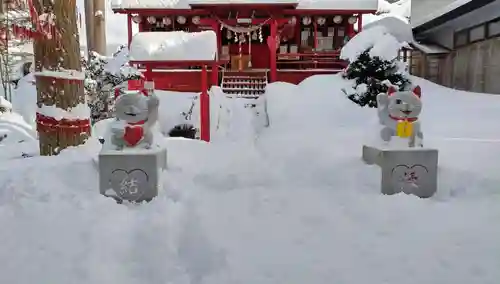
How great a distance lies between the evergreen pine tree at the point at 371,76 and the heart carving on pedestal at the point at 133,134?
782 cm

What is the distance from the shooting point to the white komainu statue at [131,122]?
4.24 metres

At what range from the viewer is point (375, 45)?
11.9m

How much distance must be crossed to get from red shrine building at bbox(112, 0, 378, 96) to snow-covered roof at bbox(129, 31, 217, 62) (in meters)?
5.45

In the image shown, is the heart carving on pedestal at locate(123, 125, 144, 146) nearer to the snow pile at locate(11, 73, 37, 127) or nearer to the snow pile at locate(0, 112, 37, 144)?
A: the snow pile at locate(0, 112, 37, 144)

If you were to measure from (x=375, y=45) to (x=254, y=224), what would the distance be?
930cm

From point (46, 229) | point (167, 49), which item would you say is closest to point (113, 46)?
point (167, 49)

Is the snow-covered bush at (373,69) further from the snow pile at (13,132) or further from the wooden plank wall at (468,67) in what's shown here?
the snow pile at (13,132)

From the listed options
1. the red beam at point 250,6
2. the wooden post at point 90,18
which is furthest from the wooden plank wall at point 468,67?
the wooden post at point 90,18

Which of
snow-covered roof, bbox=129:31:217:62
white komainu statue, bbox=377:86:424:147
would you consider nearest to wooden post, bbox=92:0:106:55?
snow-covered roof, bbox=129:31:217:62

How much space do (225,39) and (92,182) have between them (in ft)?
47.5

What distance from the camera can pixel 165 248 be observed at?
3.19m

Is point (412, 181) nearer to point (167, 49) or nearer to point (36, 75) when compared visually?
point (36, 75)

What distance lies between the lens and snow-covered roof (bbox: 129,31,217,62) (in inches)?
347

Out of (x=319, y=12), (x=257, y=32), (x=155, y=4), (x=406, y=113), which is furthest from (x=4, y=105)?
(x=406, y=113)
